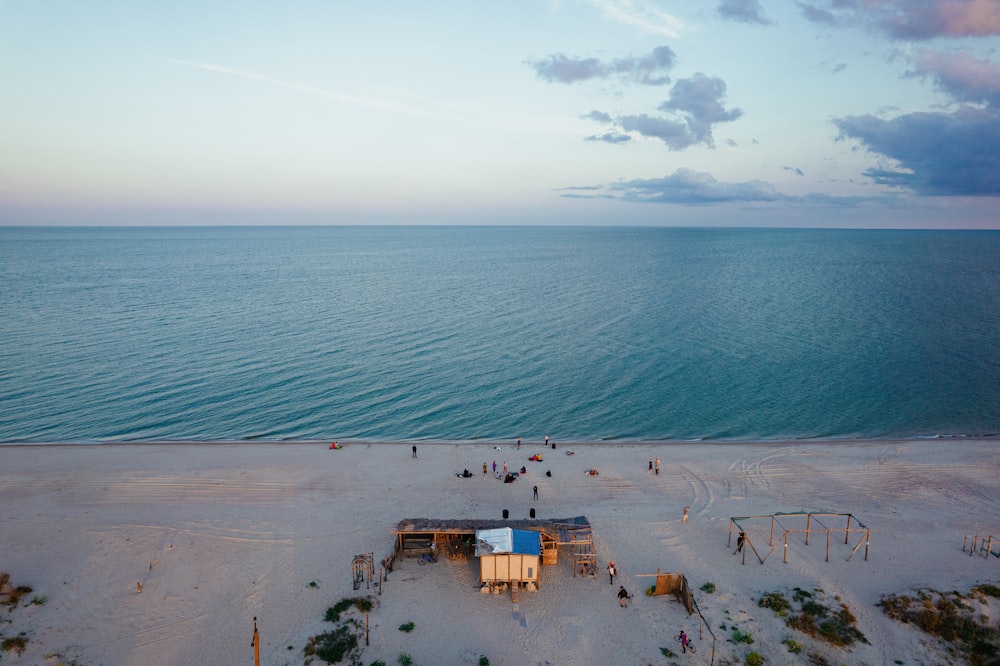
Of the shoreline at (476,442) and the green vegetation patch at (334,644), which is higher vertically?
the shoreline at (476,442)

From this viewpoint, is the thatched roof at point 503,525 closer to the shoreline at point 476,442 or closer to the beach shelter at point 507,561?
the beach shelter at point 507,561

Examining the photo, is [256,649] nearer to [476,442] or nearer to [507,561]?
[507,561]

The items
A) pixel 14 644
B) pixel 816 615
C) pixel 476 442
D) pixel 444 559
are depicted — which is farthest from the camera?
pixel 476 442

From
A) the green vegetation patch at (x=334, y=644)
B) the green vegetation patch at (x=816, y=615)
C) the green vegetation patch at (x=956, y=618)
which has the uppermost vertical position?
the green vegetation patch at (x=956, y=618)

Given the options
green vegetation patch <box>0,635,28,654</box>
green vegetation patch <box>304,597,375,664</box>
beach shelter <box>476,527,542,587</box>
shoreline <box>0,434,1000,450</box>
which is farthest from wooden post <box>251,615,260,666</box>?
shoreline <box>0,434,1000,450</box>

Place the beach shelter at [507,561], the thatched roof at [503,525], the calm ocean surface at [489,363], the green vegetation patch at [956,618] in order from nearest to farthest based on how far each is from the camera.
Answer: the green vegetation patch at [956,618], the beach shelter at [507,561], the thatched roof at [503,525], the calm ocean surface at [489,363]

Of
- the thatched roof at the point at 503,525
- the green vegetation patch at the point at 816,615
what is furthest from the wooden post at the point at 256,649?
the green vegetation patch at the point at 816,615

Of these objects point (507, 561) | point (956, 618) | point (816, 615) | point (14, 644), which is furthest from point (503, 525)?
point (14, 644)
